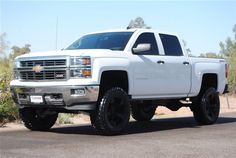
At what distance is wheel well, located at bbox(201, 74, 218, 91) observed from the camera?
43.0ft

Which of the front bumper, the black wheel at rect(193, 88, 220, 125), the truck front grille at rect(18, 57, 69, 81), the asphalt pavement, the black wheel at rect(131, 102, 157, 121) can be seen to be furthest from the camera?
the black wheel at rect(131, 102, 157, 121)

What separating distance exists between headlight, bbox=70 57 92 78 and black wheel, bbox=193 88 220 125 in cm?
415

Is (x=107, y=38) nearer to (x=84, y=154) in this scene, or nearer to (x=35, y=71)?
(x=35, y=71)

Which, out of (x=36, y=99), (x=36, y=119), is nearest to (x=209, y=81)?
(x=36, y=119)

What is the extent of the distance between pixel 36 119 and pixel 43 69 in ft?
5.01

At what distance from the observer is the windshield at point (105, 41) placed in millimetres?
10812

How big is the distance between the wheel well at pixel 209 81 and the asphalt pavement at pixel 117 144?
2.46m

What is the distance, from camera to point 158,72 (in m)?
11.2

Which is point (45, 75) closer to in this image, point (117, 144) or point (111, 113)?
point (111, 113)

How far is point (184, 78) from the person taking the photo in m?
12.0

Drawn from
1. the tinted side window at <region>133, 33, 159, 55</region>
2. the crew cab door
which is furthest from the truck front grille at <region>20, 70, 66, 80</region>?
the tinted side window at <region>133, 33, 159, 55</region>

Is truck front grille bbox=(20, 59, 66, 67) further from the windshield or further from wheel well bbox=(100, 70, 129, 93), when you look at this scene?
the windshield

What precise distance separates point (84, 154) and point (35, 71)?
3170 mm

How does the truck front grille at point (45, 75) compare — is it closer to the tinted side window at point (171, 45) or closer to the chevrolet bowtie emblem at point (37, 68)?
the chevrolet bowtie emblem at point (37, 68)
